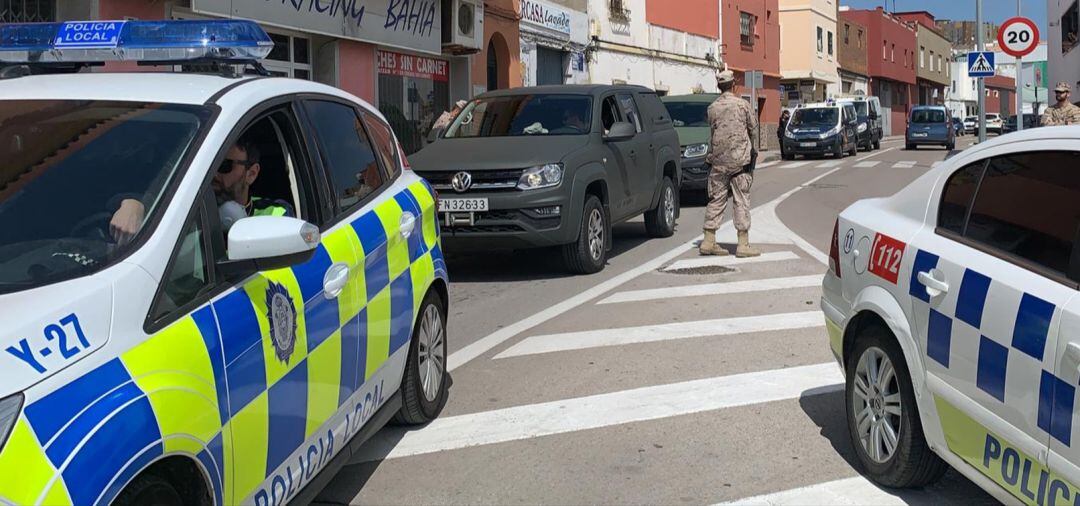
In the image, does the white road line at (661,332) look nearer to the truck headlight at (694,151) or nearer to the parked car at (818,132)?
the truck headlight at (694,151)

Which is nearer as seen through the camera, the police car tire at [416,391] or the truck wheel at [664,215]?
the police car tire at [416,391]

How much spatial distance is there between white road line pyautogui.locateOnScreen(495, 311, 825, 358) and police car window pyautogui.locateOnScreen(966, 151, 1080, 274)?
3571 mm

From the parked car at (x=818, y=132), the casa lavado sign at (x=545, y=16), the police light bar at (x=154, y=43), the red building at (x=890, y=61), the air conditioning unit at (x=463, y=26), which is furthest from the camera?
the red building at (x=890, y=61)

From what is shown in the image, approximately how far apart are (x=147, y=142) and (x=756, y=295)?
21.1 ft

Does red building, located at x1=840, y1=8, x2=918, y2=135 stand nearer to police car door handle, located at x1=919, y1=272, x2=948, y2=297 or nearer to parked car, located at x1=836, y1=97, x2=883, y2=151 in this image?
parked car, located at x1=836, y1=97, x2=883, y2=151

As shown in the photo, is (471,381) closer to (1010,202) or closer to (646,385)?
(646,385)

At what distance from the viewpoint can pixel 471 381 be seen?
6145mm

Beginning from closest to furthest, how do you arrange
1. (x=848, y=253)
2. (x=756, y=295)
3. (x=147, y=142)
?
(x=147, y=142) < (x=848, y=253) < (x=756, y=295)

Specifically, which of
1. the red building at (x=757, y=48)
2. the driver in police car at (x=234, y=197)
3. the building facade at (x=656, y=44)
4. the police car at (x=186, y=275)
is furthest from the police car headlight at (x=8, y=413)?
the red building at (x=757, y=48)

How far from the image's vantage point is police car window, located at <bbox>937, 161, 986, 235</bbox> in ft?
12.6

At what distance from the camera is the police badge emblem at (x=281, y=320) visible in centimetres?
319

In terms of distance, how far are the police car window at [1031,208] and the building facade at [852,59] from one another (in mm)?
58307

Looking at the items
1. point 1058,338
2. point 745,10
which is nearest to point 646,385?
point 1058,338

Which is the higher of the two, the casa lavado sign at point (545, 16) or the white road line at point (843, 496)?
the casa lavado sign at point (545, 16)
